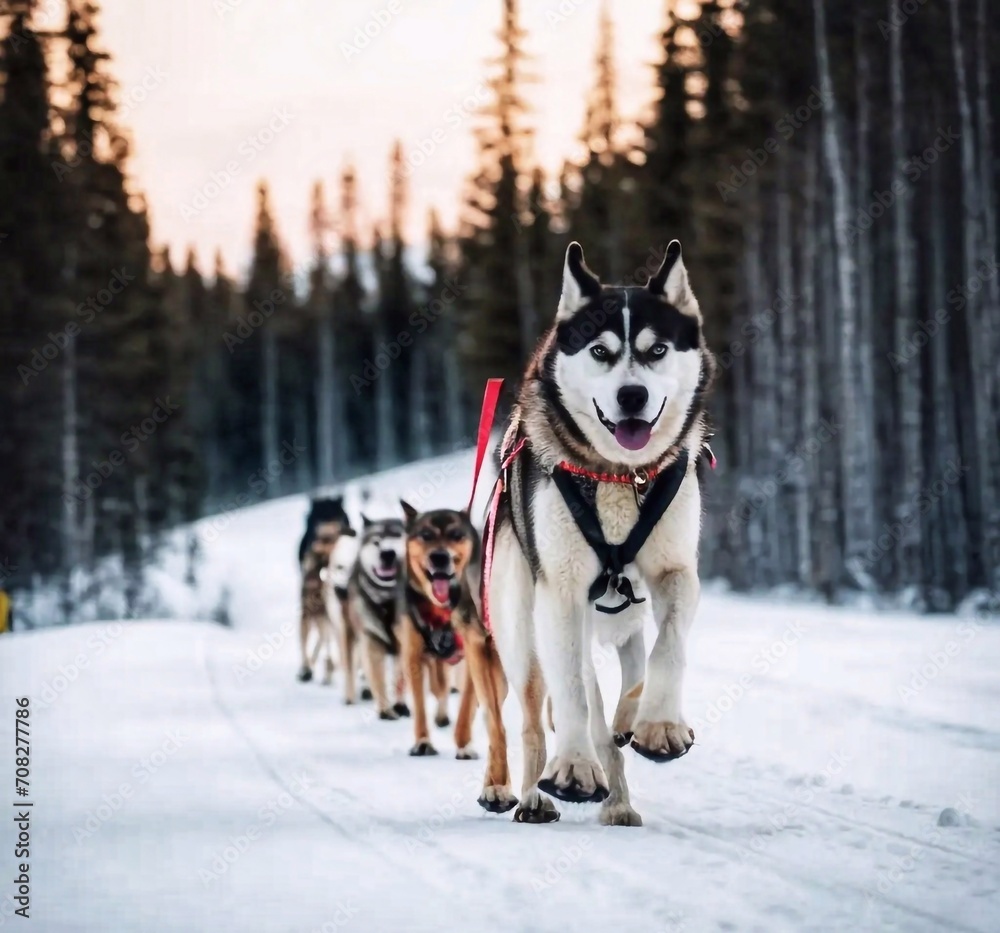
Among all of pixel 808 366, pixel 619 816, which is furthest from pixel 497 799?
pixel 808 366

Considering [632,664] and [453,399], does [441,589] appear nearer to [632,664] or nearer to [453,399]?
[632,664]

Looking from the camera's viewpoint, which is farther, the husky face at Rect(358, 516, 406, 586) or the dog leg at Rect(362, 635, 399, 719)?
the husky face at Rect(358, 516, 406, 586)

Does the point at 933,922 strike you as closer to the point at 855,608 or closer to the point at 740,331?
the point at 855,608

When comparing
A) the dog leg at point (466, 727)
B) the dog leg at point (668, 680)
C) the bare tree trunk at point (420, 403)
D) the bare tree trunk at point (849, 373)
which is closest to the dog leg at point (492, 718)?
the dog leg at point (466, 727)

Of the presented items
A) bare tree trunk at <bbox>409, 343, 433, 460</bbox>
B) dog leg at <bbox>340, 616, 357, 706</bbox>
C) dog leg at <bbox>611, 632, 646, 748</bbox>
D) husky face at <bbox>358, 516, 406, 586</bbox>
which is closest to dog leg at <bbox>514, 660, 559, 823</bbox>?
dog leg at <bbox>611, 632, 646, 748</bbox>

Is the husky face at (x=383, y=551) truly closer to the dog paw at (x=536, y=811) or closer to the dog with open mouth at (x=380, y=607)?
the dog with open mouth at (x=380, y=607)

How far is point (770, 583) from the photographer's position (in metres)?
22.6

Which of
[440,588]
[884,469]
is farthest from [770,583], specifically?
[440,588]

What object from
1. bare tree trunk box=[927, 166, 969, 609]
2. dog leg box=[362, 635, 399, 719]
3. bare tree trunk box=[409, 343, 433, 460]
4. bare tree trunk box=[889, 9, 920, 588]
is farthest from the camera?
bare tree trunk box=[409, 343, 433, 460]

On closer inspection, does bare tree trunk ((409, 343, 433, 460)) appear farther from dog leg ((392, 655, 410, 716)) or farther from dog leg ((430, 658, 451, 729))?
dog leg ((430, 658, 451, 729))

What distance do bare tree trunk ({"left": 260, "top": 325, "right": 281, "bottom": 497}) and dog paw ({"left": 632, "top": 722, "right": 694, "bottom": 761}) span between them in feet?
183

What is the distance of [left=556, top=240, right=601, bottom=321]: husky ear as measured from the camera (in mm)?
4426

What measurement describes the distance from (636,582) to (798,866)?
1178mm

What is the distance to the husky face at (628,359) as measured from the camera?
4199 millimetres
